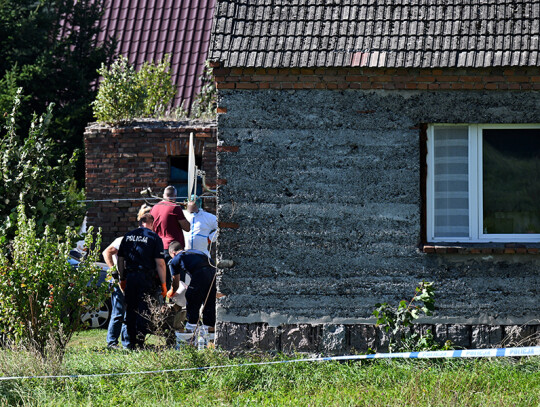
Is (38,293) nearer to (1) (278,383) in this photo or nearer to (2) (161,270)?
(2) (161,270)

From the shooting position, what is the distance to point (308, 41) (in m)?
8.72

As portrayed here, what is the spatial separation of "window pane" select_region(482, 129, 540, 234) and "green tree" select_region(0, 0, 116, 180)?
34.6ft

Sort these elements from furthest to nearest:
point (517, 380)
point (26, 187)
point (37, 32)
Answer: point (37, 32)
point (26, 187)
point (517, 380)

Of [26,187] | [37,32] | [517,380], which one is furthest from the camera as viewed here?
[37,32]

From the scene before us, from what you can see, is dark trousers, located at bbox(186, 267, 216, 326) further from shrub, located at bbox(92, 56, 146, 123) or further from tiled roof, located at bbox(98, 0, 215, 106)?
tiled roof, located at bbox(98, 0, 215, 106)

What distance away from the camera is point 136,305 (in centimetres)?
1012

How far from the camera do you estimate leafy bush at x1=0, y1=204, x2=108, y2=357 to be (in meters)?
8.32

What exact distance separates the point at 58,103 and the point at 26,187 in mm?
8475

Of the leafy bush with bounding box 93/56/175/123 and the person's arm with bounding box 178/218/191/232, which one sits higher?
the leafy bush with bounding box 93/56/175/123

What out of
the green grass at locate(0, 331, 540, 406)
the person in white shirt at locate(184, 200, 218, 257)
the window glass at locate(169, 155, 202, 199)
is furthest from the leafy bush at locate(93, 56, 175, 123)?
the green grass at locate(0, 331, 540, 406)

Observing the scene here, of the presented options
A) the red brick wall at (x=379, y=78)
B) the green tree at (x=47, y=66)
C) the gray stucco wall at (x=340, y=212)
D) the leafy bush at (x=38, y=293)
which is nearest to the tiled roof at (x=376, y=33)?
the red brick wall at (x=379, y=78)

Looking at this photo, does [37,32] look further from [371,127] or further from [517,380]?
[517,380]

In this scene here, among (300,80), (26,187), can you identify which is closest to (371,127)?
(300,80)

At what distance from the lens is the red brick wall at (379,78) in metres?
8.56
